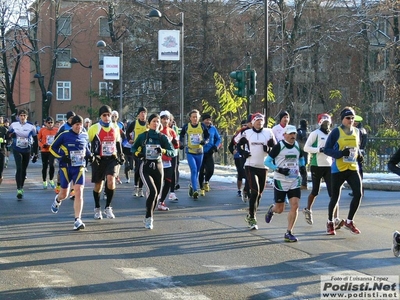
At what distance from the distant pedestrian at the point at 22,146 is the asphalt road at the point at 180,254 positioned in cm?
187

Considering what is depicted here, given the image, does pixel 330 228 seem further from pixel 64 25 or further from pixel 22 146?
pixel 64 25

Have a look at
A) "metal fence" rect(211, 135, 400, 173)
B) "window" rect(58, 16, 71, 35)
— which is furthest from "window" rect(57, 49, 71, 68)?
"metal fence" rect(211, 135, 400, 173)

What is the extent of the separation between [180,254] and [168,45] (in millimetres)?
19198

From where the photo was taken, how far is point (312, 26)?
1676 inches

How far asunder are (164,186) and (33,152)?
406 cm

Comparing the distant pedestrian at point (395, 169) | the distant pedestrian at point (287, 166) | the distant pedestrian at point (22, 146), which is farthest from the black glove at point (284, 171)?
the distant pedestrian at point (22, 146)

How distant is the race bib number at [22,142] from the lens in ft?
55.0

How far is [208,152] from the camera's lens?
16.6 metres

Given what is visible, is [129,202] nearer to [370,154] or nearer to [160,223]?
[160,223]

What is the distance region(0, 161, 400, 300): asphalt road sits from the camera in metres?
7.53

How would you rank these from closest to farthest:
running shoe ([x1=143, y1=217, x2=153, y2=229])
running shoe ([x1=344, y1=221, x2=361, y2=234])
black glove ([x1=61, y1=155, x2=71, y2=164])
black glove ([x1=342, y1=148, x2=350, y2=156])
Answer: black glove ([x1=342, y1=148, x2=350, y2=156])
running shoe ([x1=344, y1=221, x2=361, y2=234])
black glove ([x1=61, y1=155, x2=71, y2=164])
running shoe ([x1=143, y1=217, x2=153, y2=229])

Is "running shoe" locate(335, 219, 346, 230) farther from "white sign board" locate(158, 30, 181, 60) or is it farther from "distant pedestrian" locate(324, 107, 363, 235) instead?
"white sign board" locate(158, 30, 181, 60)

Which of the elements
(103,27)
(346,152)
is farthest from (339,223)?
(103,27)

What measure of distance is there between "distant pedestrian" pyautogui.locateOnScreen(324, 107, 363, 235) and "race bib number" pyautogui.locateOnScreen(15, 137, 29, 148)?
320 inches
